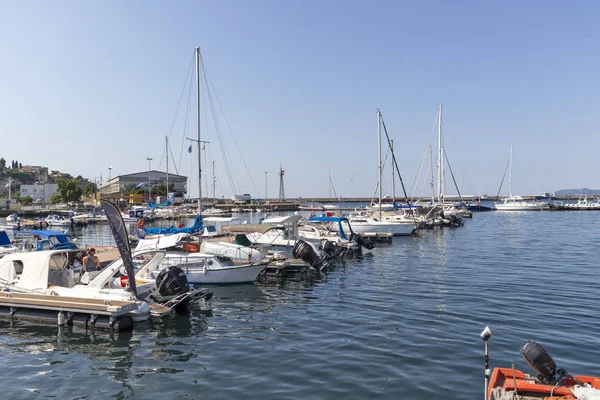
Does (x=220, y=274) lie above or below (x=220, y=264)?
below

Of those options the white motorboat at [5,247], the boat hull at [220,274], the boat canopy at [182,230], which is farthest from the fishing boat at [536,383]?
the white motorboat at [5,247]

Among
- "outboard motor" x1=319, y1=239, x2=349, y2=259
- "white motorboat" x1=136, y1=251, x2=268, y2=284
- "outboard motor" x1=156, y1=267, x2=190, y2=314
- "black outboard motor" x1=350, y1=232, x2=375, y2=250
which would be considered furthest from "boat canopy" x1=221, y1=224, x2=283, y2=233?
"outboard motor" x1=156, y1=267, x2=190, y2=314

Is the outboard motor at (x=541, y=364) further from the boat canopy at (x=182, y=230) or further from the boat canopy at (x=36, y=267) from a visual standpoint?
the boat canopy at (x=182, y=230)

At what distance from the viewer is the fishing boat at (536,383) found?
8.91 metres

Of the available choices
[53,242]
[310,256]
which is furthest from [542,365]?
[53,242]

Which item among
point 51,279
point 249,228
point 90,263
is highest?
point 249,228

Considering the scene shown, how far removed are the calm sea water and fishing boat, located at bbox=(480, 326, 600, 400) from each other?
1.23m

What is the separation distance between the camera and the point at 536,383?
9453mm

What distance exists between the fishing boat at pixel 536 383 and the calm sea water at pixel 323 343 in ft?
4.04

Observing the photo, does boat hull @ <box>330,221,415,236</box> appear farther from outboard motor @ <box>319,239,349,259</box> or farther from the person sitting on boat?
the person sitting on boat

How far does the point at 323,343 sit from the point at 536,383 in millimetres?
6633

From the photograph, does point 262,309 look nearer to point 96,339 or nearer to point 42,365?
point 96,339

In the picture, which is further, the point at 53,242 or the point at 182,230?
the point at 182,230

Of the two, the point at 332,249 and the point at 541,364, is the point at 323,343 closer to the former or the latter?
the point at 541,364
